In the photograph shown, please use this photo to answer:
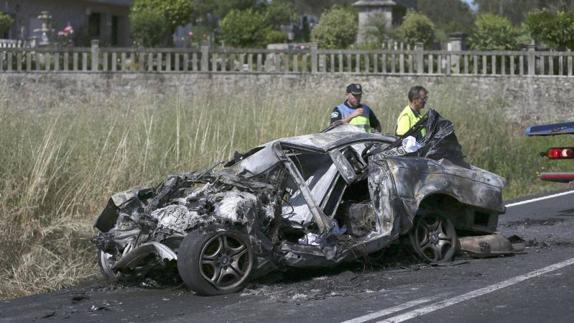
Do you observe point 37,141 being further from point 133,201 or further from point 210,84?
point 210,84

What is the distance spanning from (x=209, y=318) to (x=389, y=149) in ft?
10.0

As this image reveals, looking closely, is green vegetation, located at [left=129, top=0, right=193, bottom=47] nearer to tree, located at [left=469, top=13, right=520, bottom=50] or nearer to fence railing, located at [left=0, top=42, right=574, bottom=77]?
fence railing, located at [left=0, top=42, right=574, bottom=77]

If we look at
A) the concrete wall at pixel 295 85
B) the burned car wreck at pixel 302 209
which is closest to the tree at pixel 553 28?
the concrete wall at pixel 295 85

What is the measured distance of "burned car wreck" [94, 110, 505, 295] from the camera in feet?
30.7

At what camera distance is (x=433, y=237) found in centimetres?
1066

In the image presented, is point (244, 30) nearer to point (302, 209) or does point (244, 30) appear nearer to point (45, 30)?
point (45, 30)

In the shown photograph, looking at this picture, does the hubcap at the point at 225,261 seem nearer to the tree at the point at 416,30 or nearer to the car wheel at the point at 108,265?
the car wheel at the point at 108,265

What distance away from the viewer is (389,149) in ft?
35.1

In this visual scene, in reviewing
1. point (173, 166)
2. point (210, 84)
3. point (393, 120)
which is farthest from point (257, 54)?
point (173, 166)

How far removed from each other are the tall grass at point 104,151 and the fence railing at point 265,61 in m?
16.6

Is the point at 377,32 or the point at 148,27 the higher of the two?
the point at 148,27

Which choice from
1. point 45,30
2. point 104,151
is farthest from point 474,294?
point 45,30

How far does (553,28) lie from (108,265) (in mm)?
34221

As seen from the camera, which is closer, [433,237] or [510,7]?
[433,237]
